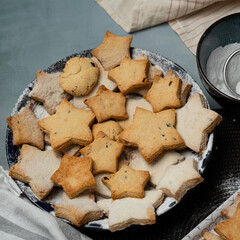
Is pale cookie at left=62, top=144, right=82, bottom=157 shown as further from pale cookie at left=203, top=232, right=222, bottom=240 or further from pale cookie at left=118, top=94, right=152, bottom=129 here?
pale cookie at left=203, top=232, right=222, bottom=240

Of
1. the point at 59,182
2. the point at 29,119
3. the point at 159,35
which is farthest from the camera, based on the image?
the point at 159,35

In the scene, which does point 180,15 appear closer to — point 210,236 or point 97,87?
point 97,87

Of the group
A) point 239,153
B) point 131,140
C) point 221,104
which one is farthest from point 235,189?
point 131,140

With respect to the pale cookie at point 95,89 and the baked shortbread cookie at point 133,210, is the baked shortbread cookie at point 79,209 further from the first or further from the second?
the pale cookie at point 95,89

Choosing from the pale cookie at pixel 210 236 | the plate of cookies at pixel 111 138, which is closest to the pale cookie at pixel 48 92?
the plate of cookies at pixel 111 138

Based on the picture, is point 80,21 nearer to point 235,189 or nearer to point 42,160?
point 42,160

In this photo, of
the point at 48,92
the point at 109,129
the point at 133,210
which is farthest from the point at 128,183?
the point at 48,92

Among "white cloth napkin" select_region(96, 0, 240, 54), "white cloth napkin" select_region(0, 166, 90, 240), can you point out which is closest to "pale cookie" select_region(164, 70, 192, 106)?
"white cloth napkin" select_region(96, 0, 240, 54)
